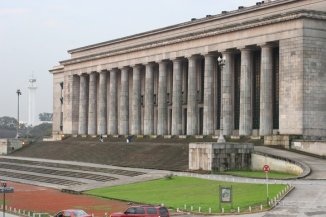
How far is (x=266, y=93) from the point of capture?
87.2 meters

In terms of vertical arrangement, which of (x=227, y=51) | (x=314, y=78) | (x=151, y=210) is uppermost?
(x=227, y=51)

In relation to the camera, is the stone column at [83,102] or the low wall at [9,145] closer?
the low wall at [9,145]

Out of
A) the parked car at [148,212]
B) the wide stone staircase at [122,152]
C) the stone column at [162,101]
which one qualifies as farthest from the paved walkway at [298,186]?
the stone column at [162,101]

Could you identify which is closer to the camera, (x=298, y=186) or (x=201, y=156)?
(x=298, y=186)

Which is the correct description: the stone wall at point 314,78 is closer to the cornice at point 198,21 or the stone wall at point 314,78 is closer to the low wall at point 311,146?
the low wall at point 311,146

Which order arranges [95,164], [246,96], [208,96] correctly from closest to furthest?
1. [95,164]
2. [246,96]
3. [208,96]

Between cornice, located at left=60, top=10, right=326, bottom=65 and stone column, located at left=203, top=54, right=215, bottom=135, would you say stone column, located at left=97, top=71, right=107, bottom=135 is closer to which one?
cornice, located at left=60, top=10, right=326, bottom=65

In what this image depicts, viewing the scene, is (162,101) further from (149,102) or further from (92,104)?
(92,104)

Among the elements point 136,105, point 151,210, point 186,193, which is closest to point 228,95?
point 136,105

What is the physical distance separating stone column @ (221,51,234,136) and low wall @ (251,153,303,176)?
23.6 metres

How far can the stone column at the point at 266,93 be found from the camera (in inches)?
3433

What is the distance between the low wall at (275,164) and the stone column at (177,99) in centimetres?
3559

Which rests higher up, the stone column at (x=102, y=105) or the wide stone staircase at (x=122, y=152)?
Result: the stone column at (x=102, y=105)

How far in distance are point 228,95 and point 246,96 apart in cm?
348
